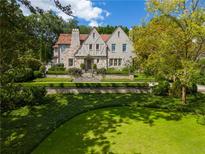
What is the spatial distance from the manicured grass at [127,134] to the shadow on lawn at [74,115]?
46mm

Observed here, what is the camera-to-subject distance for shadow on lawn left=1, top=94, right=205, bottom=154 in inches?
447

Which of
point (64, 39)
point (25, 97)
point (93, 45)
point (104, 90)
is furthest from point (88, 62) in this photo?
point (25, 97)

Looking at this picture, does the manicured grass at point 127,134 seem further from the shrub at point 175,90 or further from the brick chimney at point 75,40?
the brick chimney at point 75,40

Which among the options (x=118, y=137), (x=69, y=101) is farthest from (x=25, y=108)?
(x=118, y=137)

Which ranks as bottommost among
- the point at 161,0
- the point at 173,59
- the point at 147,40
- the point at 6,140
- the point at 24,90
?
the point at 6,140

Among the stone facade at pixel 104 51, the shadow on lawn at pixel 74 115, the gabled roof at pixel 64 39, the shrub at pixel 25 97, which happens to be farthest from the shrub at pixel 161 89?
the gabled roof at pixel 64 39

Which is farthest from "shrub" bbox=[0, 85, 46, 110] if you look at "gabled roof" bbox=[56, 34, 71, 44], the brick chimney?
"gabled roof" bbox=[56, 34, 71, 44]

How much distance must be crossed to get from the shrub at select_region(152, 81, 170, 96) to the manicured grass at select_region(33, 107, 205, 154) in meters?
6.26

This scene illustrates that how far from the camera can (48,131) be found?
12.5 m

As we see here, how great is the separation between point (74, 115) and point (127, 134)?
4239 millimetres

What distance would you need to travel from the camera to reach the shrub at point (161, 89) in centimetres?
2242

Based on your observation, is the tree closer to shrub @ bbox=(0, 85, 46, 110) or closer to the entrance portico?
shrub @ bbox=(0, 85, 46, 110)

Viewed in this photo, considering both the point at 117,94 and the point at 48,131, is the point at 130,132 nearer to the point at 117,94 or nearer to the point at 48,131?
the point at 48,131

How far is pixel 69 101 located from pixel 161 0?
10.2m
